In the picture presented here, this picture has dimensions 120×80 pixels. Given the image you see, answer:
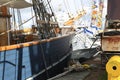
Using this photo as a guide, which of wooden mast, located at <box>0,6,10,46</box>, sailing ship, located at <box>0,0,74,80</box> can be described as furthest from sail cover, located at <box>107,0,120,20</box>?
wooden mast, located at <box>0,6,10,46</box>

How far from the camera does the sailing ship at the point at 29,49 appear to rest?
772cm

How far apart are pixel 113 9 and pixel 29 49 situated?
109 inches

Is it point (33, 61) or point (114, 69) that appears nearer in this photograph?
point (114, 69)

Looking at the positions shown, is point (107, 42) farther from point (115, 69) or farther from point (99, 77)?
point (115, 69)

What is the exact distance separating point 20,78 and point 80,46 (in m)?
11.0

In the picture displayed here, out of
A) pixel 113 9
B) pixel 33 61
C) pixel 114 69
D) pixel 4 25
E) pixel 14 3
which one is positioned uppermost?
pixel 14 3

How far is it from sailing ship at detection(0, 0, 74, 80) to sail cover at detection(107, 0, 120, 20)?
8.07 feet

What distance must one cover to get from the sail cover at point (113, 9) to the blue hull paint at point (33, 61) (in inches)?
99.0

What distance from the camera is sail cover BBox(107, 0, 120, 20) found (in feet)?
28.3

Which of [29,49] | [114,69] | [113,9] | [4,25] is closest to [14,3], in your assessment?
[4,25]

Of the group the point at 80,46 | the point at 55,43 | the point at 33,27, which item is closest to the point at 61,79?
the point at 55,43

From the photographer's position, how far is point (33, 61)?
9.12m

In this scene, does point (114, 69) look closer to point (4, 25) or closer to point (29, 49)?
point (29, 49)

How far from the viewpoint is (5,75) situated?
748cm
